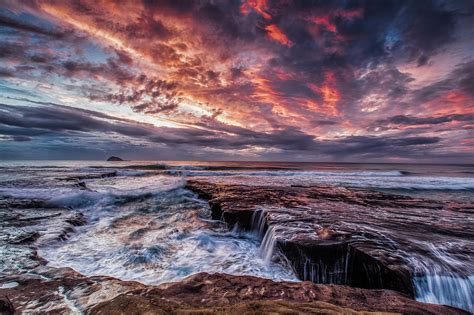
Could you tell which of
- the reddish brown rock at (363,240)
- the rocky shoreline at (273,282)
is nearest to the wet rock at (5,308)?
the rocky shoreline at (273,282)

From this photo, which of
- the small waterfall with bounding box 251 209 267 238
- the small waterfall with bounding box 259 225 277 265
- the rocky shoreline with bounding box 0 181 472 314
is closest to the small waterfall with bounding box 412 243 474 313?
the rocky shoreline with bounding box 0 181 472 314

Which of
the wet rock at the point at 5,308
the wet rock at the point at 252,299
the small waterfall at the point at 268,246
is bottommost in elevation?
the small waterfall at the point at 268,246

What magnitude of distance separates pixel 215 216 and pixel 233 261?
3.55m

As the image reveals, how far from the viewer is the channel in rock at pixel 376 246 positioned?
318cm

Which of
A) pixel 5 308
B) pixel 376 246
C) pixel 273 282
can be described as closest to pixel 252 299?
pixel 273 282

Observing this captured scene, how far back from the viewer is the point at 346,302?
2488 mm

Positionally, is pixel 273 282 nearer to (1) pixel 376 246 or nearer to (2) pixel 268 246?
(2) pixel 268 246

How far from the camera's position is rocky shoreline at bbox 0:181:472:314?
230 cm

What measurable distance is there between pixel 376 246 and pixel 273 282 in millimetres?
2315

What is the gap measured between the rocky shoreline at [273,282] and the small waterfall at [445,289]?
7.0 inches

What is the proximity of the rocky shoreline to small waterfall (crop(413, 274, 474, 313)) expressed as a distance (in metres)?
0.18

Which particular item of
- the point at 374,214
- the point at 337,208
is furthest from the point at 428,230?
the point at 337,208

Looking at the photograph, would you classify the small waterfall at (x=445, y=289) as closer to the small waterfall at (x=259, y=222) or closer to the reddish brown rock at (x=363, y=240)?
the reddish brown rock at (x=363, y=240)

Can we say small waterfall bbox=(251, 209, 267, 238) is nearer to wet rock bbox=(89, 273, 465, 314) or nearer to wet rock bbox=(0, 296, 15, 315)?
wet rock bbox=(89, 273, 465, 314)
